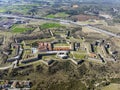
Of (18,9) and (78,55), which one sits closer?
(78,55)

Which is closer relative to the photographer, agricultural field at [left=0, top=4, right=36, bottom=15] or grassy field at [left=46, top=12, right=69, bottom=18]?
grassy field at [left=46, top=12, right=69, bottom=18]

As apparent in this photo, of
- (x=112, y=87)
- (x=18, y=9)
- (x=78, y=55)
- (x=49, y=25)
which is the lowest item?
(x=18, y=9)

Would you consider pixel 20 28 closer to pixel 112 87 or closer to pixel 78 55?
pixel 78 55

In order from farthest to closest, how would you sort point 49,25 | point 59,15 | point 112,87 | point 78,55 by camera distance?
point 59,15, point 49,25, point 78,55, point 112,87

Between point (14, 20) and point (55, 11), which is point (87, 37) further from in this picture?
point (55, 11)

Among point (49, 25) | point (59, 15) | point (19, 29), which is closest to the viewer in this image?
point (19, 29)

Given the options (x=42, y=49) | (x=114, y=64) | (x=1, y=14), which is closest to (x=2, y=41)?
(x=42, y=49)

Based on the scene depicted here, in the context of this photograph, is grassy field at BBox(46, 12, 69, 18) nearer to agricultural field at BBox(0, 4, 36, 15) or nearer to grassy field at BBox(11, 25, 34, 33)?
agricultural field at BBox(0, 4, 36, 15)

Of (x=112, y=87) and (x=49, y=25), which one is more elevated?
(x=112, y=87)

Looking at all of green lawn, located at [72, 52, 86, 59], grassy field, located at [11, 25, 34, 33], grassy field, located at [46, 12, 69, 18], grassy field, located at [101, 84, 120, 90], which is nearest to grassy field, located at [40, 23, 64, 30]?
grassy field, located at [11, 25, 34, 33]

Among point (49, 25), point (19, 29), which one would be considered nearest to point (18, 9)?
point (49, 25)

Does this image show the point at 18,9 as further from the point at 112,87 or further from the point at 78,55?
the point at 112,87
